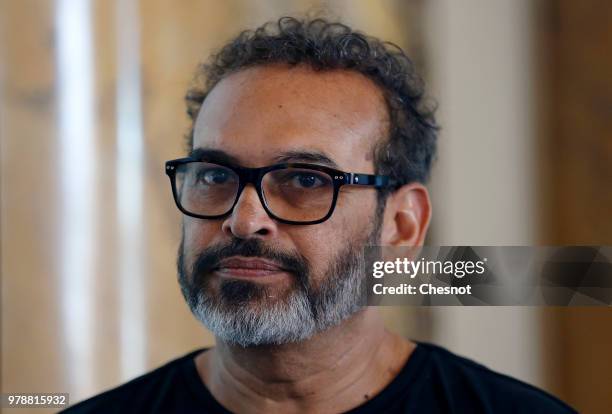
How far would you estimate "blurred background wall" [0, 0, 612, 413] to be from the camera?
1106mm

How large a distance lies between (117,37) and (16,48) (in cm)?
15

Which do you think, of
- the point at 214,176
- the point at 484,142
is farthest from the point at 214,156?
the point at 484,142

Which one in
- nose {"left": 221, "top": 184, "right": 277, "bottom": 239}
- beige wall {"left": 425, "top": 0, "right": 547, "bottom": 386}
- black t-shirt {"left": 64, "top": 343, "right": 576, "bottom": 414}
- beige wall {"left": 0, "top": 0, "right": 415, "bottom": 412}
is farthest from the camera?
beige wall {"left": 425, "top": 0, "right": 547, "bottom": 386}

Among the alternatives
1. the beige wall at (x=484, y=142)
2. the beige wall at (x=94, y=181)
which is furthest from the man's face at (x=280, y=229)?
the beige wall at (x=484, y=142)

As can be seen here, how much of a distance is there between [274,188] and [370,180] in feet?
0.39

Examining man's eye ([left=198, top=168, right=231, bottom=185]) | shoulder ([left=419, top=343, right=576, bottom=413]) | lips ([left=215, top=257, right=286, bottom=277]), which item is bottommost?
shoulder ([left=419, top=343, right=576, bottom=413])

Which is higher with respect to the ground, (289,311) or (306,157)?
(306,157)

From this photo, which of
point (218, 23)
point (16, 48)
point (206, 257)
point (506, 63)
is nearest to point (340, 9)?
point (218, 23)

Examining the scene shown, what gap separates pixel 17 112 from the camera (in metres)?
1.10

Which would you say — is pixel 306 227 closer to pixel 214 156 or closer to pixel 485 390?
pixel 214 156

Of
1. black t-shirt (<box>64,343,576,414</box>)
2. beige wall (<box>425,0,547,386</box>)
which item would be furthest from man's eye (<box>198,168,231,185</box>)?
beige wall (<box>425,0,547,386</box>)

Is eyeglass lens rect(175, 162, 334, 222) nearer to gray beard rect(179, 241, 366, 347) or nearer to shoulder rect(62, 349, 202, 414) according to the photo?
gray beard rect(179, 241, 366, 347)

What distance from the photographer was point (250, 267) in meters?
0.75

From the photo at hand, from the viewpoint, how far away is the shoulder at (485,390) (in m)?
0.84
